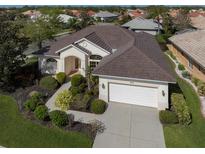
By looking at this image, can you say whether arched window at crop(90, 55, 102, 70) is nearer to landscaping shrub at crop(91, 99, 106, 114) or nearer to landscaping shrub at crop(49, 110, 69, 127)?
landscaping shrub at crop(91, 99, 106, 114)

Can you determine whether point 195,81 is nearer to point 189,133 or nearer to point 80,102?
point 189,133

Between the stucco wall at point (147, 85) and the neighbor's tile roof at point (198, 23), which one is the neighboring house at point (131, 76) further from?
the neighbor's tile roof at point (198, 23)

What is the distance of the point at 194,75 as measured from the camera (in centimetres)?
2742

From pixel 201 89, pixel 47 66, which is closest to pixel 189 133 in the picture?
pixel 201 89

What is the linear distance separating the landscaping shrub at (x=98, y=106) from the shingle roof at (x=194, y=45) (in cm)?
1135

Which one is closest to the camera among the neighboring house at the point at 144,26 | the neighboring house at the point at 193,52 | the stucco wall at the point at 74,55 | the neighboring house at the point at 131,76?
the neighboring house at the point at 131,76

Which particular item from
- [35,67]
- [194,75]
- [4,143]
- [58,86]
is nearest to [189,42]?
[194,75]

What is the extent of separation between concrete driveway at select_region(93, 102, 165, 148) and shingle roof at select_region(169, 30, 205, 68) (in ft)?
30.2

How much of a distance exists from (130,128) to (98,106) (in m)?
3.56

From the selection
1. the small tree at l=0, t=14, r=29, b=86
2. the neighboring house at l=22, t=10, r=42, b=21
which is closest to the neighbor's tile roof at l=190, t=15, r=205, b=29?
the small tree at l=0, t=14, r=29, b=86

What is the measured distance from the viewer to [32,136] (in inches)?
655

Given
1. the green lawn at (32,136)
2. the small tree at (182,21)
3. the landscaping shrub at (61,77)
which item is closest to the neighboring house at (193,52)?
the landscaping shrub at (61,77)

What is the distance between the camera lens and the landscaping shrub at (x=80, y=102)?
2041 cm

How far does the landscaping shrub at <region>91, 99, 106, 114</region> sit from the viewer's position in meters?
A: 19.7
